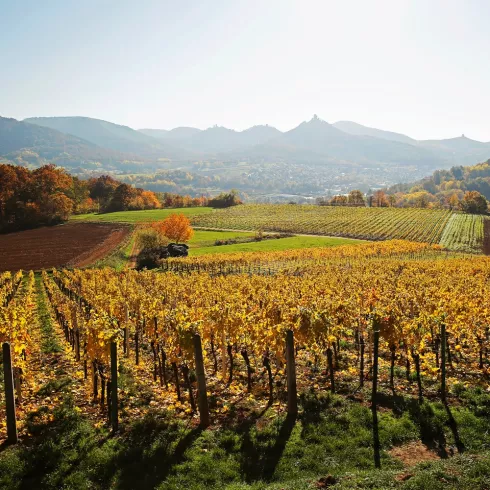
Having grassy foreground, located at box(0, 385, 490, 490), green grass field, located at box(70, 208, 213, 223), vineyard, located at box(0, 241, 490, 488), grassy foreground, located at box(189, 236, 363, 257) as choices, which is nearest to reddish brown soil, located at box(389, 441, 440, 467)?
grassy foreground, located at box(0, 385, 490, 490)

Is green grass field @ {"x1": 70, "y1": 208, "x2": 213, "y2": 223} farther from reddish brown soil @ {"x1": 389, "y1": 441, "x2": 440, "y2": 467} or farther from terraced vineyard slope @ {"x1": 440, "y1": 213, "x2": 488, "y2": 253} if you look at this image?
reddish brown soil @ {"x1": 389, "y1": 441, "x2": 440, "y2": 467}

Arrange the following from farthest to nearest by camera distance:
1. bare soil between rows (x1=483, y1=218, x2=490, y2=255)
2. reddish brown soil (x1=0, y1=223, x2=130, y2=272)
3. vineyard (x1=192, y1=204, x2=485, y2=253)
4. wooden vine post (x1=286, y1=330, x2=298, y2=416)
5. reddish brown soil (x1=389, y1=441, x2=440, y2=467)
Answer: vineyard (x1=192, y1=204, x2=485, y2=253), bare soil between rows (x1=483, y1=218, x2=490, y2=255), reddish brown soil (x1=0, y1=223, x2=130, y2=272), wooden vine post (x1=286, y1=330, x2=298, y2=416), reddish brown soil (x1=389, y1=441, x2=440, y2=467)

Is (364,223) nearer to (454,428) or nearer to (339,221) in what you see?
(339,221)

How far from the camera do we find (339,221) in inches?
4456

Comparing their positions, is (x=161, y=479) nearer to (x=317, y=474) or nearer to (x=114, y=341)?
(x=317, y=474)

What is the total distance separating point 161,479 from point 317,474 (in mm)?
3393

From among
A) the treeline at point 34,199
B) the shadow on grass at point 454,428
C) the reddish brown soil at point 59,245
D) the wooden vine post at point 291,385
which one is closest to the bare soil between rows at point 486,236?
the reddish brown soil at point 59,245

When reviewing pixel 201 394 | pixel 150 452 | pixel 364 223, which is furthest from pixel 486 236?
pixel 150 452

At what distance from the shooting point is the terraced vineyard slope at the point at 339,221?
9765 cm

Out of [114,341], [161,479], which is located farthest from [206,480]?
[114,341]

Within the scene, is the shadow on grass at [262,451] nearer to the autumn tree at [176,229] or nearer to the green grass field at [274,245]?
the green grass field at [274,245]

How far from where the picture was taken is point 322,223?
366 feet

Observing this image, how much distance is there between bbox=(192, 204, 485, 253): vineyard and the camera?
9225cm

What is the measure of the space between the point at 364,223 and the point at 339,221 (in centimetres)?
711
